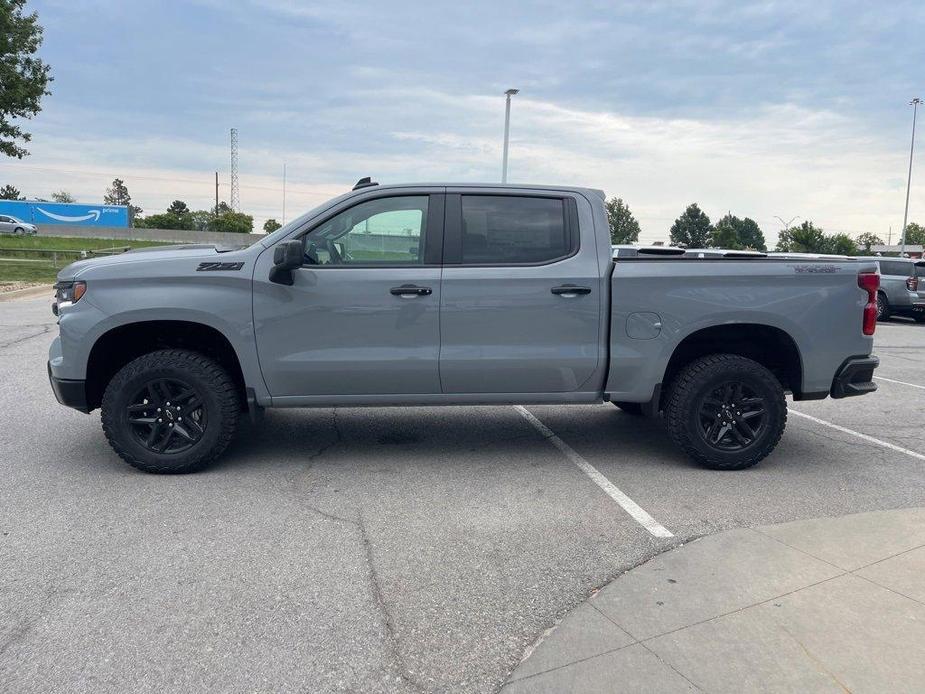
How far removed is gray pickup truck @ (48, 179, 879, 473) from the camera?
497 cm

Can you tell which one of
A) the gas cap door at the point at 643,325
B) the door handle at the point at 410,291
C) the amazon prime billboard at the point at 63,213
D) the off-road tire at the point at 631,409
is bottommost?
the off-road tire at the point at 631,409

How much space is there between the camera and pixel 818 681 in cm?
277

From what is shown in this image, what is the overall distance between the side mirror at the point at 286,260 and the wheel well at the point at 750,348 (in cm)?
265

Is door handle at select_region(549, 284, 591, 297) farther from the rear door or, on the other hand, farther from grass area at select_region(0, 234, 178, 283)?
grass area at select_region(0, 234, 178, 283)

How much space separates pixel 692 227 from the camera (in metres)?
107

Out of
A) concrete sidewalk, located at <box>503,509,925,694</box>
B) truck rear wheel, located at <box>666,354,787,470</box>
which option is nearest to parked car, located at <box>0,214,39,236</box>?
truck rear wheel, located at <box>666,354,787,470</box>

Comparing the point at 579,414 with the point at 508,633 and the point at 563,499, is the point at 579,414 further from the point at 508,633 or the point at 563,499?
the point at 508,633

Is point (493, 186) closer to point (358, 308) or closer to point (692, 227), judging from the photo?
point (358, 308)

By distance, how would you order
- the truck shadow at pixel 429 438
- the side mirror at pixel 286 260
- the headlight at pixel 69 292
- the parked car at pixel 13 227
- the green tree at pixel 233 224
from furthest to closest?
the green tree at pixel 233 224, the parked car at pixel 13 227, the truck shadow at pixel 429 438, the headlight at pixel 69 292, the side mirror at pixel 286 260

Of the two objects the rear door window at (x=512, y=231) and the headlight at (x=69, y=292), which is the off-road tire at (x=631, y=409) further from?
the headlight at (x=69, y=292)

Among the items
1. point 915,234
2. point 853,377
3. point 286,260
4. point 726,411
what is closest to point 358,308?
point 286,260

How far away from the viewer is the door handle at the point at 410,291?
16.4 ft

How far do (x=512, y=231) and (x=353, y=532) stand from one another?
2324 mm

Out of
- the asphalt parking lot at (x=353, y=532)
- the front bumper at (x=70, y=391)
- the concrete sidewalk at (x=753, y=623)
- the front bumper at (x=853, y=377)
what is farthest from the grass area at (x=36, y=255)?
the concrete sidewalk at (x=753, y=623)
